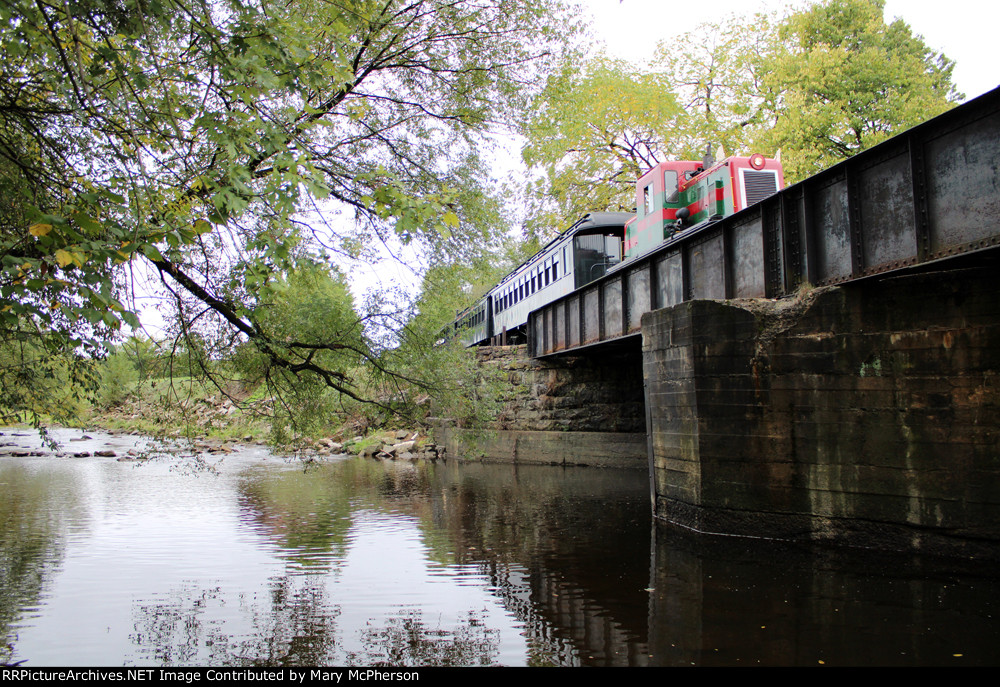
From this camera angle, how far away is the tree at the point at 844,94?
78.4ft

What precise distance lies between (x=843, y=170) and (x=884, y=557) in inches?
212

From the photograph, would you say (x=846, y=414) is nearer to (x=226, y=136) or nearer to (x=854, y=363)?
(x=854, y=363)

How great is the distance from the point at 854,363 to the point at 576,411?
1317 cm

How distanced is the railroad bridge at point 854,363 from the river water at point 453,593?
677 millimetres

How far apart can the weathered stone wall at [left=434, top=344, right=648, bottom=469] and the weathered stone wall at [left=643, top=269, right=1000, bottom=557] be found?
392 inches

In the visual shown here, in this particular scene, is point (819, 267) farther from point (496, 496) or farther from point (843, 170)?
point (496, 496)

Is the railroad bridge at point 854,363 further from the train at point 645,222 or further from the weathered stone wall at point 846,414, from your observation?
the train at point 645,222

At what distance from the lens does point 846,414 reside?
30.2 ft

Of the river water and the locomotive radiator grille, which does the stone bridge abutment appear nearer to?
the river water

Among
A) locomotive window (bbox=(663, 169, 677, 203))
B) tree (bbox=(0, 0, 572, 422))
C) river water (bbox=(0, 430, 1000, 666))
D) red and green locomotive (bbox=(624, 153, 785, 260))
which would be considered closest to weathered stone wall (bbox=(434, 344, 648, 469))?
red and green locomotive (bbox=(624, 153, 785, 260))

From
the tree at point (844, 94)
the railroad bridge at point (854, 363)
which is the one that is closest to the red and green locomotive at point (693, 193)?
the railroad bridge at point (854, 363)

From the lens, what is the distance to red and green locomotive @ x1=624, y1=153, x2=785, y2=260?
1458cm

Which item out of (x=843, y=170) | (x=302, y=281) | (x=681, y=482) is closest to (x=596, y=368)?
(x=681, y=482)

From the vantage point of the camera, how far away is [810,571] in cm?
803
